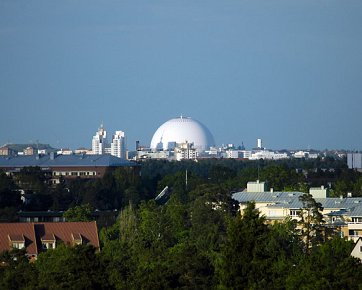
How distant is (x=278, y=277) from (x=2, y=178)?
73.2m

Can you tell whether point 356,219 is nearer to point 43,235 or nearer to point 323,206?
point 323,206

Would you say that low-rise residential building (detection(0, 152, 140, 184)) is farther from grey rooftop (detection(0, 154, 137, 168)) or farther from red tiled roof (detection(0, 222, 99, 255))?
red tiled roof (detection(0, 222, 99, 255))

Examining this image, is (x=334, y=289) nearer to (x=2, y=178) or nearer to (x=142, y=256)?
(x=142, y=256)

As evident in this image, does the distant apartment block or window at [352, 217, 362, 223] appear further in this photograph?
the distant apartment block

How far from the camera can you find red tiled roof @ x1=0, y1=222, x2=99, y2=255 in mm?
67812

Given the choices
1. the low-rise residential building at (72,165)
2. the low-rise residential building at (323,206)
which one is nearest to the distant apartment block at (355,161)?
the low-rise residential building at (72,165)

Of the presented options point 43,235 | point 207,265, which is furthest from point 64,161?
point 207,265

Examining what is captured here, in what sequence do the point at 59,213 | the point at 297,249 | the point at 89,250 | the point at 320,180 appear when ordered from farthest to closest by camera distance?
the point at 320,180, the point at 59,213, the point at 297,249, the point at 89,250

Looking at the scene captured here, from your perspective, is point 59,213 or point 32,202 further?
point 32,202

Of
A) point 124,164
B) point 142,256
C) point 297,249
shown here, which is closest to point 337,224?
point 297,249

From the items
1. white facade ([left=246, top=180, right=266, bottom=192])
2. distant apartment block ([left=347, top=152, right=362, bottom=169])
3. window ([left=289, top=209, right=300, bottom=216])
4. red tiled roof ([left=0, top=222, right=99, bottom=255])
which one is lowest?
red tiled roof ([left=0, top=222, right=99, bottom=255])

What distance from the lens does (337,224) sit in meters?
77.7

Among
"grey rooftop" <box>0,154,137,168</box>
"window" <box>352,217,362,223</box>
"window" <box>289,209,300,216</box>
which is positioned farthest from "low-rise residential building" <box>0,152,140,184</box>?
"window" <box>352,217,362,223</box>

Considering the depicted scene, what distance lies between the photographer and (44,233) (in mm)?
69500
